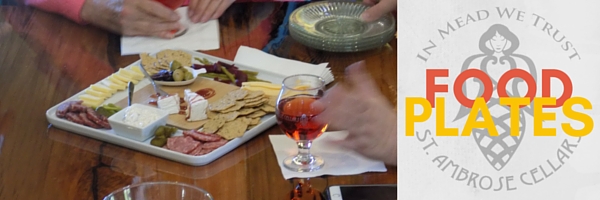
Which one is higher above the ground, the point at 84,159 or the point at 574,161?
the point at 574,161

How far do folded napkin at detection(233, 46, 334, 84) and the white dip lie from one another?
12.1 inches

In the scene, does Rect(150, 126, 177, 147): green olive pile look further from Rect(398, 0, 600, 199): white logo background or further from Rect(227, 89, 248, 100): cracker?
Rect(398, 0, 600, 199): white logo background

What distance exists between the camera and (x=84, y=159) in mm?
1011

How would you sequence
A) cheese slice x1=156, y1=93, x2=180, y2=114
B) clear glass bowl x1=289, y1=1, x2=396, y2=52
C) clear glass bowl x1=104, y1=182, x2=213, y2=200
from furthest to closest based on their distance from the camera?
clear glass bowl x1=289, y1=1, x2=396, y2=52, cheese slice x1=156, y1=93, x2=180, y2=114, clear glass bowl x1=104, y1=182, x2=213, y2=200

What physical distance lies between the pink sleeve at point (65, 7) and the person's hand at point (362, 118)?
80 cm

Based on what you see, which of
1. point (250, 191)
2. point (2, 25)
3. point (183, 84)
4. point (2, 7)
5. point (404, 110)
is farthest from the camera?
point (2, 7)

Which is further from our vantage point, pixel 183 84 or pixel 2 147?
pixel 183 84

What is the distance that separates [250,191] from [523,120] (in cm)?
52

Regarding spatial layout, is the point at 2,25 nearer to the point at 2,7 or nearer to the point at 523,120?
the point at 2,7

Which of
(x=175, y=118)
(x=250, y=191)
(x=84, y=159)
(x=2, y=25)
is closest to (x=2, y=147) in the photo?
(x=84, y=159)

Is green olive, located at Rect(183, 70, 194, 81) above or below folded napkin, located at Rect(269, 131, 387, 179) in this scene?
above

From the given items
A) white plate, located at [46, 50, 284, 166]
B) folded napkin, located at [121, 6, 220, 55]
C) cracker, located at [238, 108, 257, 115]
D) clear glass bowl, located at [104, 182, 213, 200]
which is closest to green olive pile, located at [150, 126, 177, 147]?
white plate, located at [46, 50, 284, 166]

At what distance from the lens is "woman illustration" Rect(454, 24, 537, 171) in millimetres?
430

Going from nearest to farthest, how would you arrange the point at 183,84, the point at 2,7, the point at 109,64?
the point at 183,84 → the point at 109,64 → the point at 2,7
